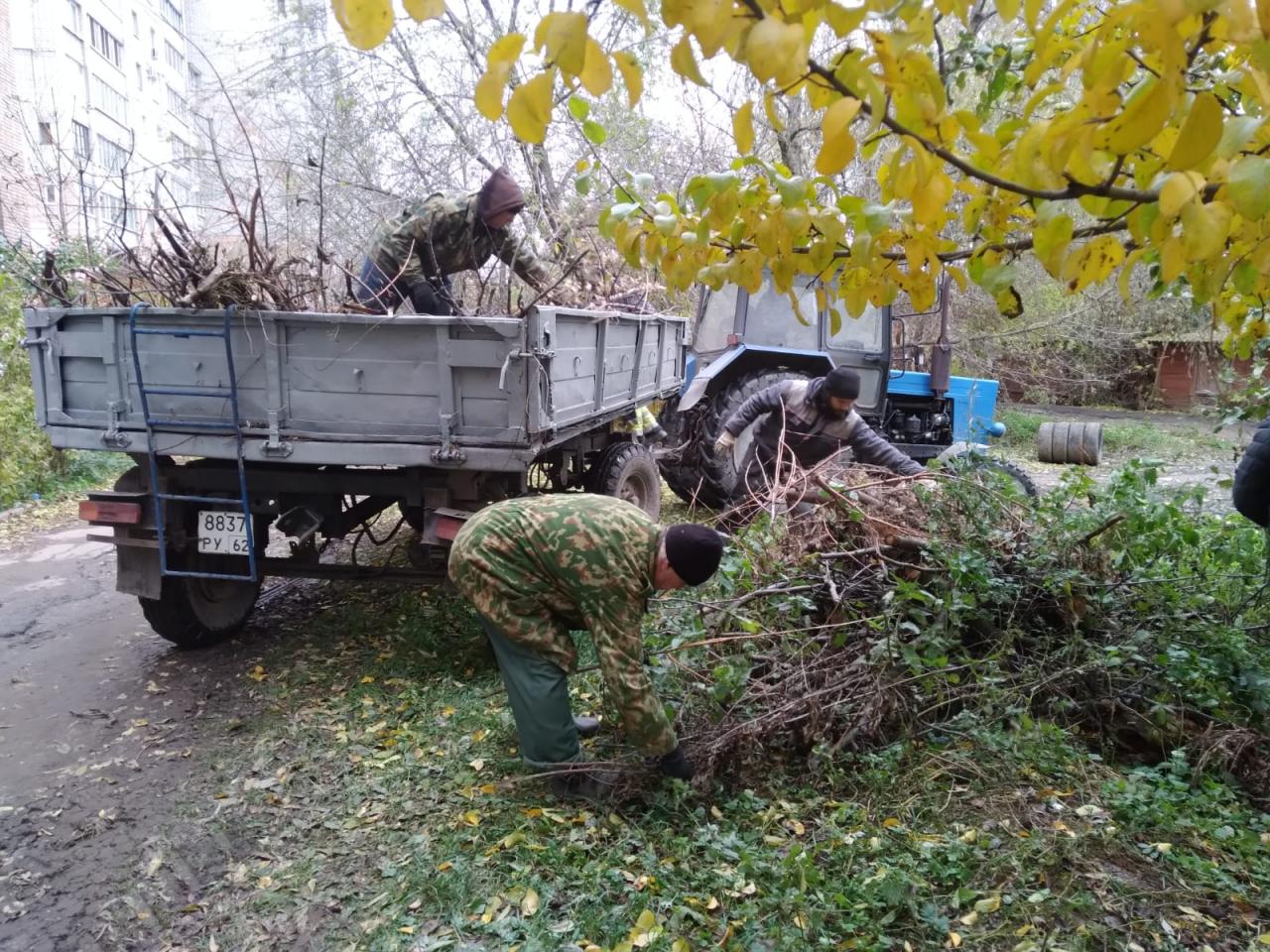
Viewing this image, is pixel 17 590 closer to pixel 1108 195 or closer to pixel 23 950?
pixel 23 950

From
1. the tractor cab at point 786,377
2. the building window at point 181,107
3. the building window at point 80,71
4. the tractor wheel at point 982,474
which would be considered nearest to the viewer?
the tractor wheel at point 982,474

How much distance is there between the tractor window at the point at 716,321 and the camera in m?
8.00

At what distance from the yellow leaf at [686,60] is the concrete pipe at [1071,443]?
486 inches

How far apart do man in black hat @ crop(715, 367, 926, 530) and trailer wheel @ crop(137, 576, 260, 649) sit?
296 centimetres

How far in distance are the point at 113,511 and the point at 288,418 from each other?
41.9 inches

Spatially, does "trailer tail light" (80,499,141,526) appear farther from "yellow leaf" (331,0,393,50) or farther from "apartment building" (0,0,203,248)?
"apartment building" (0,0,203,248)

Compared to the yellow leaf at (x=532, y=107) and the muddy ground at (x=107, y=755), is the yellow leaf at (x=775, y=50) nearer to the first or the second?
the yellow leaf at (x=532, y=107)

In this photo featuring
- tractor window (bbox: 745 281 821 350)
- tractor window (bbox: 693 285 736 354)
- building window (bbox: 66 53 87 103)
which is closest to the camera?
tractor window (bbox: 745 281 821 350)

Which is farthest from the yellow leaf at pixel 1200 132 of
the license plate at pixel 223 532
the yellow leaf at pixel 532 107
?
the license plate at pixel 223 532

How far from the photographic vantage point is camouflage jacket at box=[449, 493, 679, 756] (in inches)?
122

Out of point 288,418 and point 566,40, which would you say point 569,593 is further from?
point 566,40

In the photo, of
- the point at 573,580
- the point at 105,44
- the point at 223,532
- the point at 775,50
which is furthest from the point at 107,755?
the point at 105,44

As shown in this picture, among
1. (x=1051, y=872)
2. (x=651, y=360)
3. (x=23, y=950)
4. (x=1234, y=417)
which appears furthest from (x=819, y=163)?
(x=651, y=360)

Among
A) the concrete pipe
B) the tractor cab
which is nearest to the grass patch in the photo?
the tractor cab
